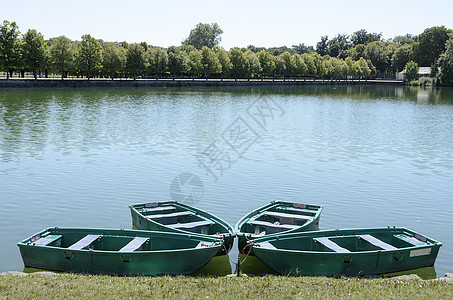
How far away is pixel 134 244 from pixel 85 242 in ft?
4.98

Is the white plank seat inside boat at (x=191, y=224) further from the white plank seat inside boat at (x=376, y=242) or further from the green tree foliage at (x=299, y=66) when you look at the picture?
the green tree foliage at (x=299, y=66)

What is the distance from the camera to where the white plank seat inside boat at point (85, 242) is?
42.5 ft

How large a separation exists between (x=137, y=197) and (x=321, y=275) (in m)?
10.8

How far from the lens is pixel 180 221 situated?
16609mm

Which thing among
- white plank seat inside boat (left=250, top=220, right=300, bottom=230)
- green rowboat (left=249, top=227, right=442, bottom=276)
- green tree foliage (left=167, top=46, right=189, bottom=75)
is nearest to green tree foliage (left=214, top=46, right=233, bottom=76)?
green tree foliage (left=167, top=46, right=189, bottom=75)

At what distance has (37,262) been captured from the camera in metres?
12.8

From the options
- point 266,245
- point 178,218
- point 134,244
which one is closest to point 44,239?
point 134,244

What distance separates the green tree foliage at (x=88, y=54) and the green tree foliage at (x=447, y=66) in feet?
343

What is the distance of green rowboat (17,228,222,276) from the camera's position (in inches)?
482

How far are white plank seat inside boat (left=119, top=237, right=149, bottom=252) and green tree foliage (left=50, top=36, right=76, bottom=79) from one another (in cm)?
9314

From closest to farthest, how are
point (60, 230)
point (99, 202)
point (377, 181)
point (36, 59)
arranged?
point (60, 230) → point (99, 202) → point (377, 181) → point (36, 59)

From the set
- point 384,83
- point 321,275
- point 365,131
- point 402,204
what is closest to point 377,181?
point 402,204

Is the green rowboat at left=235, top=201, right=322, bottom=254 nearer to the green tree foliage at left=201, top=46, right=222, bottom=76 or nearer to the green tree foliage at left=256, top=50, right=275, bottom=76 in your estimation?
the green tree foliage at left=201, top=46, right=222, bottom=76

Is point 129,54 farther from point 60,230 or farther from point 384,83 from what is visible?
point 384,83
